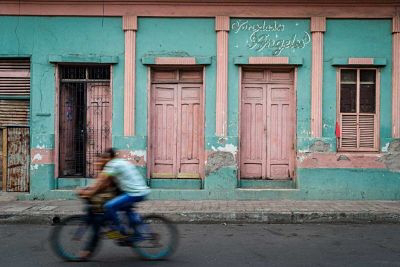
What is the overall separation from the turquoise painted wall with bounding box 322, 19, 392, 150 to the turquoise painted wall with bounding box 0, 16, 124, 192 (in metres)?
5.04

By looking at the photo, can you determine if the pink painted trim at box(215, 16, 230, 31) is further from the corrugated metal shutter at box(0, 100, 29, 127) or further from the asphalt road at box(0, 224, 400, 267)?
the corrugated metal shutter at box(0, 100, 29, 127)

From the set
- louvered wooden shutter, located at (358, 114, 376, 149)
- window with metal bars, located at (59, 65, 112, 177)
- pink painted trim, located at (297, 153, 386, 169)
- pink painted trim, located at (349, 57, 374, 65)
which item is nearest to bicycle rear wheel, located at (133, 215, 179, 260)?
window with metal bars, located at (59, 65, 112, 177)

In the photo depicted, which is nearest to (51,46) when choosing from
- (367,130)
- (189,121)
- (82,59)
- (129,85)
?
(82,59)

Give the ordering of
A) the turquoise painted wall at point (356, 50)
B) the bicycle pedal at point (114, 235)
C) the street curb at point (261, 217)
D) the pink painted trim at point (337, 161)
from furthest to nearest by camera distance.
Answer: the turquoise painted wall at point (356, 50) → the pink painted trim at point (337, 161) → the street curb at point (261, 217) → the bicycle pedal at point (114, 235)

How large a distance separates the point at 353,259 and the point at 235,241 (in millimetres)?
1991

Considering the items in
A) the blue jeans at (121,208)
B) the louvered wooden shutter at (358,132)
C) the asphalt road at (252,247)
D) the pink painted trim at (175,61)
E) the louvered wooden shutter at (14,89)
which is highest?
the pink painted trim at (175,61)

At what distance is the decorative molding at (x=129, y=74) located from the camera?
1166 cm

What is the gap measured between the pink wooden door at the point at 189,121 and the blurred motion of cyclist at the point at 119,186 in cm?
549

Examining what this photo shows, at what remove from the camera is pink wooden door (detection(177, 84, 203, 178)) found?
1199 centimetres

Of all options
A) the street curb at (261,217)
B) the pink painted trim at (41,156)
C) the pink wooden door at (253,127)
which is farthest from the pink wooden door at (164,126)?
the pink painted trim at (41,156)

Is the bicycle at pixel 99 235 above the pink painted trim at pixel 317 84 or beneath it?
beneath

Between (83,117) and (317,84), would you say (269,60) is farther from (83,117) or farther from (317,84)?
(83,117)

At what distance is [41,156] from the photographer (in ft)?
38.4

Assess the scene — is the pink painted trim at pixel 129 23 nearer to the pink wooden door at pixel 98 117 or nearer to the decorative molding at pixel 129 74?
the decorative molding at pixel 129 74
